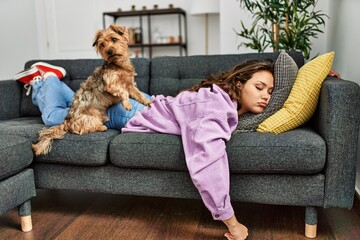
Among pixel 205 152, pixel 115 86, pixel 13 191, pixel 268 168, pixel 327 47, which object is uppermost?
pixel 327 47

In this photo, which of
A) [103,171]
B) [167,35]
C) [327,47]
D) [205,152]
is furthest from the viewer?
[167,35]

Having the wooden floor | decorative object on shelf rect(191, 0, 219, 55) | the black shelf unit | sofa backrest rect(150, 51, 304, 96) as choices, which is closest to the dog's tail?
the wooden floor

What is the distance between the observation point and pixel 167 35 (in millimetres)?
5508

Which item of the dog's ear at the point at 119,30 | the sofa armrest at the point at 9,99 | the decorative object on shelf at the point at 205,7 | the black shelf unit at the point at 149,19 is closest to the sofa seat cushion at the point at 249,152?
the dog's ear at the point at 119,30

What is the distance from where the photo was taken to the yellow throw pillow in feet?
5.55

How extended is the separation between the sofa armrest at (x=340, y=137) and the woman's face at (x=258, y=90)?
29 cm

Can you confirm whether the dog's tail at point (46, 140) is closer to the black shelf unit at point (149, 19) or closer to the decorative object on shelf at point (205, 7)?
the decorative object on shelf at point (205, 7)

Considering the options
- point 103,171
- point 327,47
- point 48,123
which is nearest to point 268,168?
point 103,171

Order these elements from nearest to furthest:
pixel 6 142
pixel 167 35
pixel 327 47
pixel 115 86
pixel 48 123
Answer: pixel 6 142
pixel 115 86
pixel 48 123
pixel 327 47
pixel 167 35

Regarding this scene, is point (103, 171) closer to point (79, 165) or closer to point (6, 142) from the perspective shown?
point (79, 165)

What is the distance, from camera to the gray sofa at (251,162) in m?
1.52

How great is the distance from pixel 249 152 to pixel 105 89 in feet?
3.19

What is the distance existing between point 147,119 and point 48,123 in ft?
2.42

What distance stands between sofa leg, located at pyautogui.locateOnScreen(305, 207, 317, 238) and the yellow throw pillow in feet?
1.37
